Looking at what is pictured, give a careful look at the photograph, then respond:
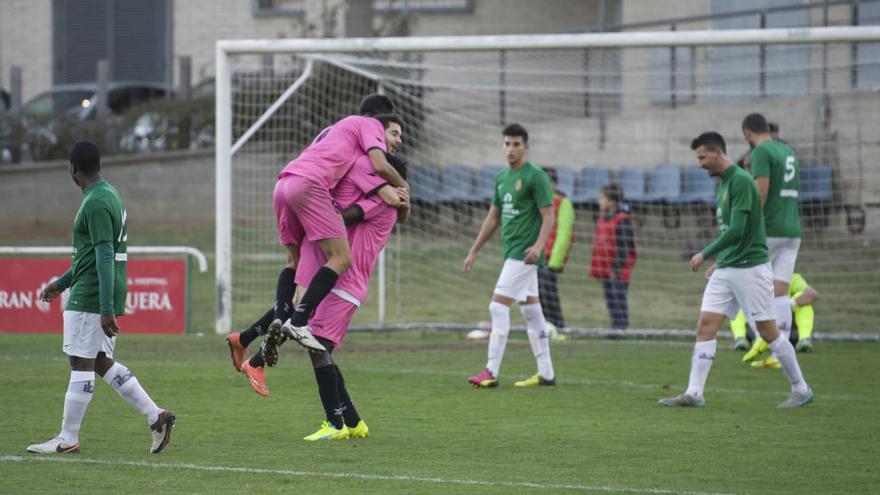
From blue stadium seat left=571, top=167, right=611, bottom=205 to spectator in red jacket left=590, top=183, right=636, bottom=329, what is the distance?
439 centimetres

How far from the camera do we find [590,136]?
2422cm

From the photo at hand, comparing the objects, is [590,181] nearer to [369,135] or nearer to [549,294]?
[549,294]

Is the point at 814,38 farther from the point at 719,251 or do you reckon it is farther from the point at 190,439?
the point at 190,439

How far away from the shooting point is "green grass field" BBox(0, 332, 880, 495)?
7.40 meters

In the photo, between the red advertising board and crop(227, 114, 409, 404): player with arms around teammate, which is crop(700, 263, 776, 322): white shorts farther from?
the red advertising board

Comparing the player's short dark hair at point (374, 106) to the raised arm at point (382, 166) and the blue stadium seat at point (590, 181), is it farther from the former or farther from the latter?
the blue stadium seat at point (590, 181)

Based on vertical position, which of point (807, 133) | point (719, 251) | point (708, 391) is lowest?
point (708, 391)

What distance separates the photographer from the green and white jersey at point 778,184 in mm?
12125

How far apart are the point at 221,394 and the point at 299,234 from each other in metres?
2.83

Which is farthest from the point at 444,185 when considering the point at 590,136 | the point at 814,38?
the point at 814,38

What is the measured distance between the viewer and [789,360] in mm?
10625

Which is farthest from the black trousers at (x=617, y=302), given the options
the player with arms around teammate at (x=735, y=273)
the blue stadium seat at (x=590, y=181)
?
the player with arms around teammate at (x=735, y=273)

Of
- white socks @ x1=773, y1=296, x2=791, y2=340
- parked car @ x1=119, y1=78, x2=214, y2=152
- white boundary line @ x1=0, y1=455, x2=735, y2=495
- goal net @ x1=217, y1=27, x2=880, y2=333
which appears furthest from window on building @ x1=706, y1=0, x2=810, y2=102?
white boundary line @ x1=0, y1=455, x2=735, y2=495

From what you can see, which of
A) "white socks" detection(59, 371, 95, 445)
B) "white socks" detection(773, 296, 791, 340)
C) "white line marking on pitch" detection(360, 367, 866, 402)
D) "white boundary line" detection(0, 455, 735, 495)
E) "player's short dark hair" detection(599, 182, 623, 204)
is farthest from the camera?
"player's short dark hair" detection(599, 182, 623, 204)
